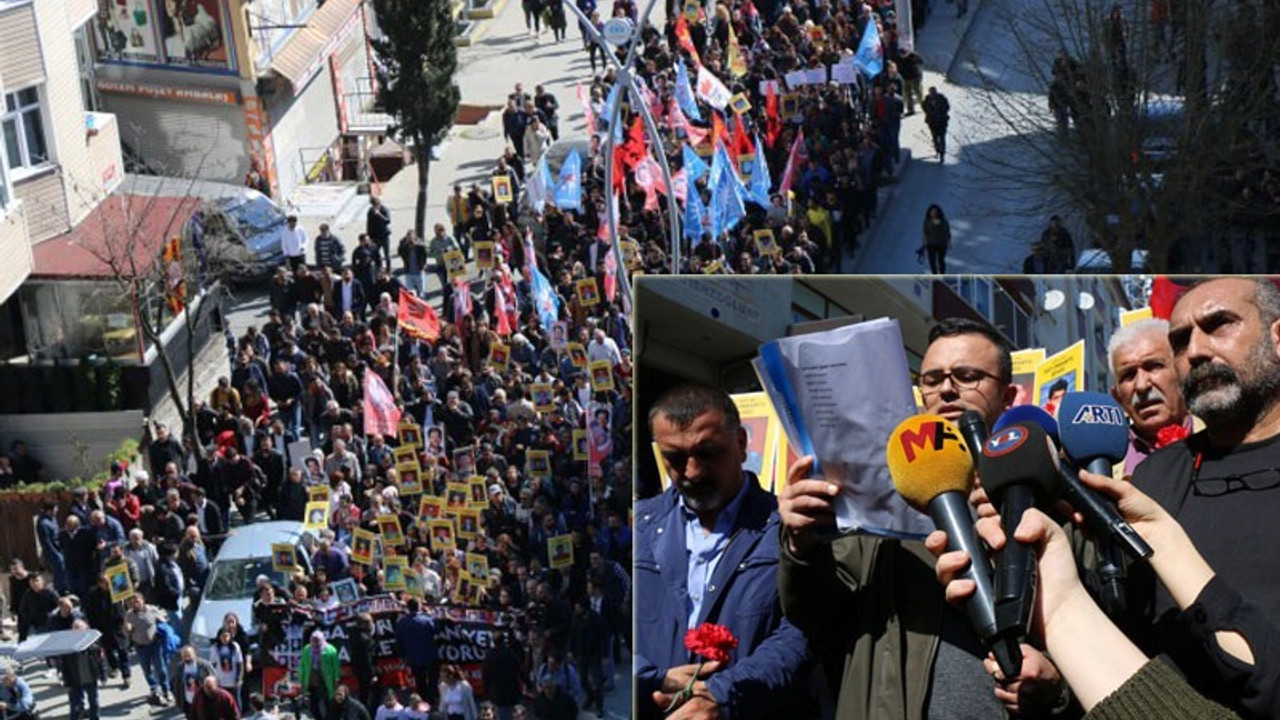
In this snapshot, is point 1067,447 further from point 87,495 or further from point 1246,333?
point 87,495

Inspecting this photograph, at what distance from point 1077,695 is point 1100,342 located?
1.91 meters

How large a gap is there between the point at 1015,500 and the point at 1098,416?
81 centimetres

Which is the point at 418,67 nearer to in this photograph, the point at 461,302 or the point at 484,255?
the point at 484,255

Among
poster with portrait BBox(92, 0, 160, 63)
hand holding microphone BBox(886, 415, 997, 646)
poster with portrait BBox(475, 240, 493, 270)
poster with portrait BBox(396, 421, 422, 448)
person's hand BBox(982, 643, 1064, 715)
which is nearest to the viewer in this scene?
hand holding microphone BBox(886, 415, 997, 646)

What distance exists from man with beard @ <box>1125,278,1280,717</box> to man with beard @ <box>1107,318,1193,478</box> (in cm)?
38

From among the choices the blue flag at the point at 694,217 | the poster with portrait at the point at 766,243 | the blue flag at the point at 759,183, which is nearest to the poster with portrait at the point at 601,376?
the poster with portrait at the point at 766,243

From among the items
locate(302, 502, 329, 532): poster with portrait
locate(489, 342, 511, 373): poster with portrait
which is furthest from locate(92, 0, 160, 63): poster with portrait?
locate(302, 502, 329, 532): poster with portrait

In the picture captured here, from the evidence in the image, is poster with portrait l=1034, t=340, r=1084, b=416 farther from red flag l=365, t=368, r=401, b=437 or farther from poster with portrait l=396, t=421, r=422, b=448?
red flag l=365, t=368, r=401, b=437

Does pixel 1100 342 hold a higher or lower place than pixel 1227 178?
higher

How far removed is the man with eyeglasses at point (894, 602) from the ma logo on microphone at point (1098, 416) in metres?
0.27

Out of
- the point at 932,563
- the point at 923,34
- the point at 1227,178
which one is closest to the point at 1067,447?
the point at 932,563

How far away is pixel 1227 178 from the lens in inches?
1093

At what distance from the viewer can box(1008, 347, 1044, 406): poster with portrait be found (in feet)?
20.6

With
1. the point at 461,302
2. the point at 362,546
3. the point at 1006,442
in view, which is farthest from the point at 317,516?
the point at 1006,442
